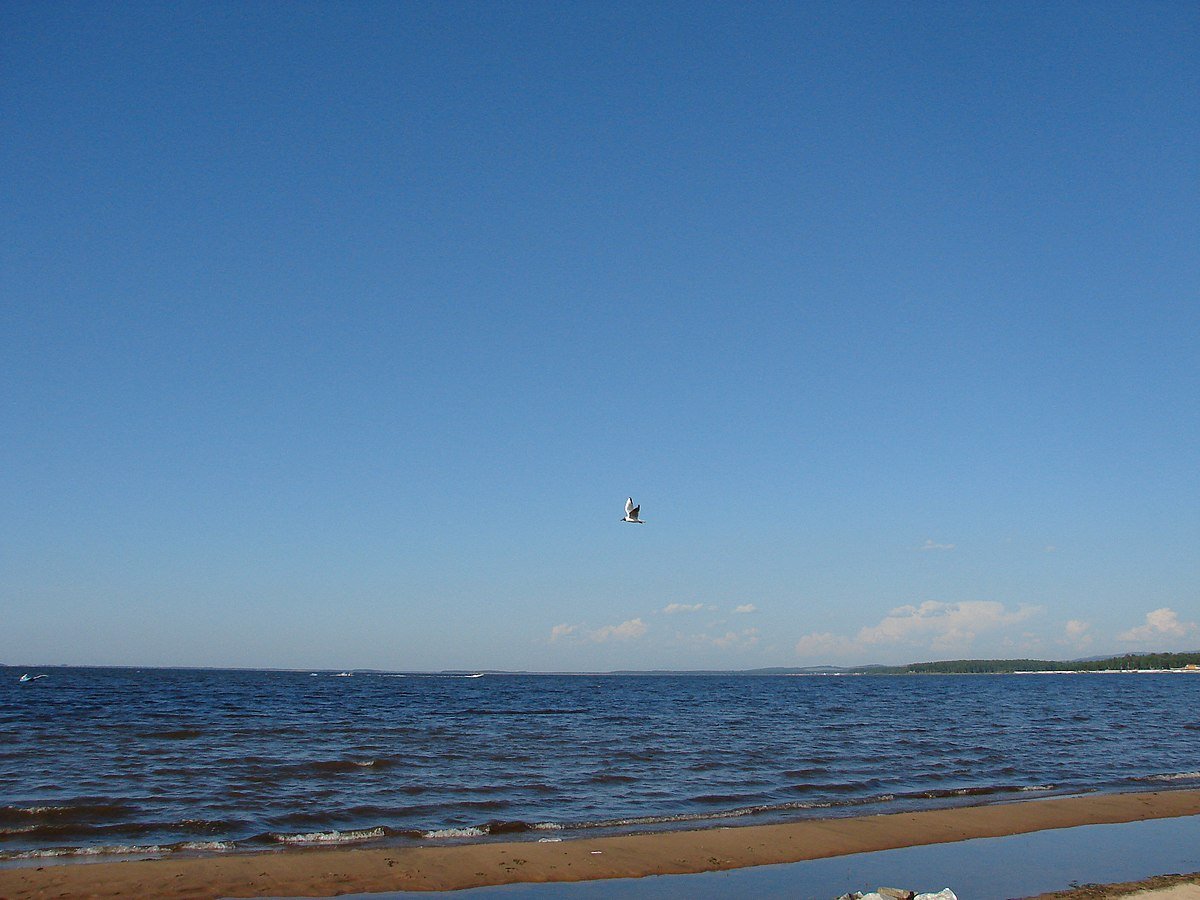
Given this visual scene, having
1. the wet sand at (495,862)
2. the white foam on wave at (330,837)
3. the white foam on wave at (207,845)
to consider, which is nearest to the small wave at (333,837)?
the white foam on wave at (330,837)

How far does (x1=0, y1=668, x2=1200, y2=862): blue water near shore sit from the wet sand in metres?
1.34

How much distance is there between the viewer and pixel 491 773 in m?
24.1

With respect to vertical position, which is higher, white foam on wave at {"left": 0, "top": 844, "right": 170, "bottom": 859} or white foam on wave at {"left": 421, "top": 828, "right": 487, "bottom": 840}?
white foam on wave at {"left": 0, "top": 844, "right": 170, "bottom": 859}

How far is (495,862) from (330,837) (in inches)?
153

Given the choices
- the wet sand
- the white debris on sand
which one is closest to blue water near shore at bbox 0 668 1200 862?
the wet sand

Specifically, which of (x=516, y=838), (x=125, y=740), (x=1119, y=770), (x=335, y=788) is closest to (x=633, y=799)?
(x=516, y=838)

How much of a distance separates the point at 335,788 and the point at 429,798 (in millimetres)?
2787

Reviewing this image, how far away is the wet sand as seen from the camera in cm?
1248

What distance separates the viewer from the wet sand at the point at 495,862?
1248cm

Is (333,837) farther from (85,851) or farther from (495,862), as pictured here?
(85,851)

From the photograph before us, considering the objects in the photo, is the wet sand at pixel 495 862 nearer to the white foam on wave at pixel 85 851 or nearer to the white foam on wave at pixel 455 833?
the white foam on wave at pixel 85 851

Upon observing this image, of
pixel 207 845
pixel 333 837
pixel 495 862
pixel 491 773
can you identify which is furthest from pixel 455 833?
pixel 491 773

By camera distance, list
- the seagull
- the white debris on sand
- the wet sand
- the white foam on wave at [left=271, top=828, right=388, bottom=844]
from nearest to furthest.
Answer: the white debris on sand < the wet sand < the white foam on wave at [left=271, top=828, right=388, bottom=844] < the seagull

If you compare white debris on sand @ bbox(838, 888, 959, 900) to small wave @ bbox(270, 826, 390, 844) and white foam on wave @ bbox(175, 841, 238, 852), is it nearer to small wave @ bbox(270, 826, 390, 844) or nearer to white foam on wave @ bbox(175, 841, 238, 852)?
small wave @ bbox(270, 826, 390, 844)
